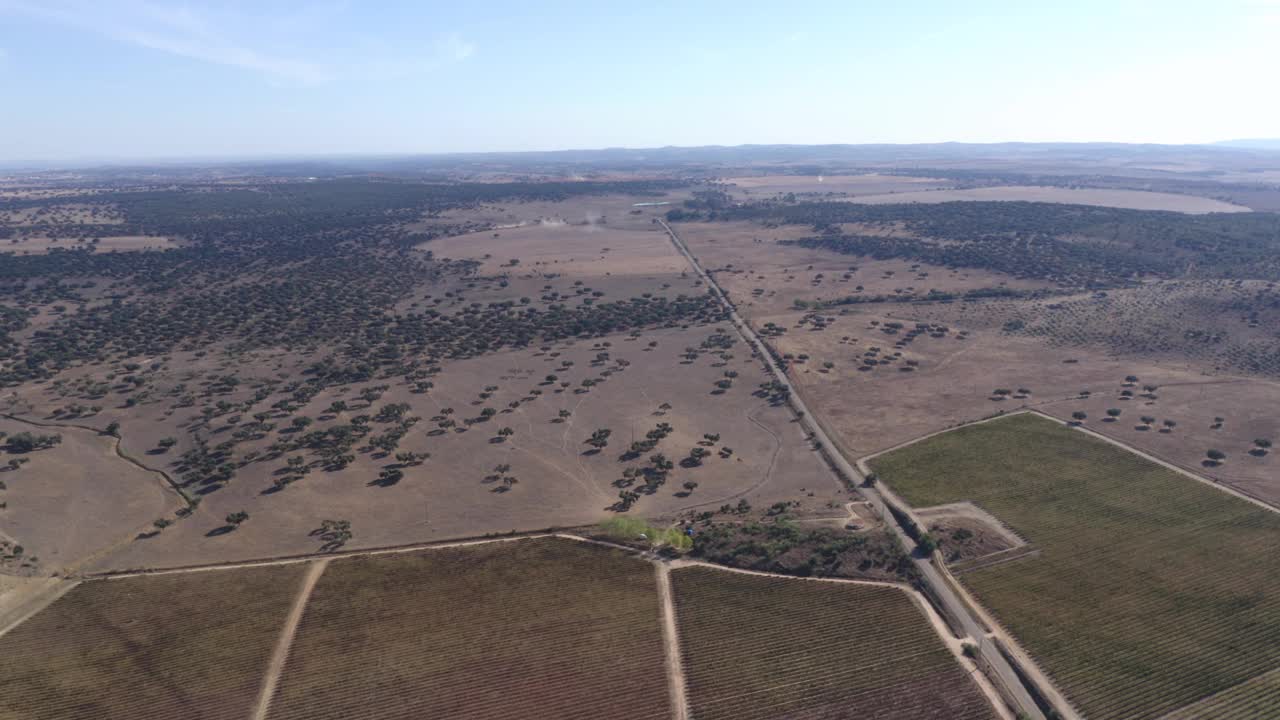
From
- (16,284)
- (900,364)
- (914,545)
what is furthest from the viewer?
(16,284)

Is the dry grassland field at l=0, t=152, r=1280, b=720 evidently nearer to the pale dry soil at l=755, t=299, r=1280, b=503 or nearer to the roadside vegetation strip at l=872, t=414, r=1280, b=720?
the roadside vegetation strip at l=872, t=414, r=1280, b=720

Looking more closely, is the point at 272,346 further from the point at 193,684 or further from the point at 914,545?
the point at 914,545

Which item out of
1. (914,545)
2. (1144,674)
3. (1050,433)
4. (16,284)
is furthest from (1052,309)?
(16,284)

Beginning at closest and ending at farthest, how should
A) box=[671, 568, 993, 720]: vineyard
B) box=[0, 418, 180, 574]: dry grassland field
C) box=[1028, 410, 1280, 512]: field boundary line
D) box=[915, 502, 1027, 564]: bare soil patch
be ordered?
box=[671, 568, 993, 720]: vineyard, box=[915, 502, 1027, 564]: bare soil patch, box=[0, 418, 180, 574]: dry grassland field, box=[1028, 410, 1280, 512]: field boundary line

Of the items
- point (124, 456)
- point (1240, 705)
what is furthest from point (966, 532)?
point (124, 456)

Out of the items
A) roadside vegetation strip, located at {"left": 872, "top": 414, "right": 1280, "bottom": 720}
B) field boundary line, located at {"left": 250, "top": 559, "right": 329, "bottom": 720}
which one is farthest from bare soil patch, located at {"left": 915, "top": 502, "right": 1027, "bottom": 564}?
field boundary line, located at {"left": 250, "top": 559, "right": 329, "bottom": 720}
